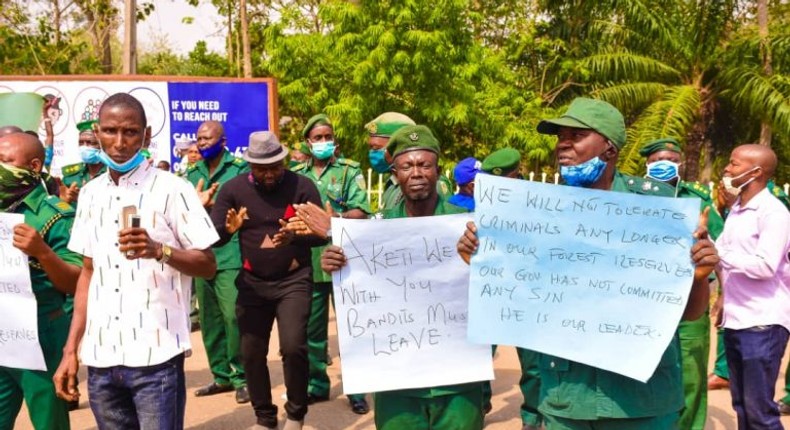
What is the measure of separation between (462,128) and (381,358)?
1264cm

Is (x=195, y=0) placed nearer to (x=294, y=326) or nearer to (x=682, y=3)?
(x=682, y=3)

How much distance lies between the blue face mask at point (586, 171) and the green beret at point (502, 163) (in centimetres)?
313

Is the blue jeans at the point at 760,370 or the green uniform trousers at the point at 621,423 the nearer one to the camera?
the green uniform trousers at the point at 621,423

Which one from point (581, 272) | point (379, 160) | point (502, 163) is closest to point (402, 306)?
point (581, 272)

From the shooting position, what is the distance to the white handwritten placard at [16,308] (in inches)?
159

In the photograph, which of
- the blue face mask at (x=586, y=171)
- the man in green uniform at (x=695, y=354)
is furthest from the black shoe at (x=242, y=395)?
the blue face mask at (x=586, y=171)

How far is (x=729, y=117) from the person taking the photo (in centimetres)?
2034

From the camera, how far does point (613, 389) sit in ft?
10.4

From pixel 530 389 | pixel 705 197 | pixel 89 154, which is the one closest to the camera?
pixel 705 197

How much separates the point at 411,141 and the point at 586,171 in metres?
0.92

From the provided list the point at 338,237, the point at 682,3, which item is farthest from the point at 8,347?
the point at 682,3

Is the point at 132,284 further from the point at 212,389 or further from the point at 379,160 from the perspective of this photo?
the point at 212,389

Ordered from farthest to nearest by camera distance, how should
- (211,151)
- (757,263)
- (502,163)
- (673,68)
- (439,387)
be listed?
1. (673,68)
2. (211,151)
3. (502,163)
4. (757,263)
5. (439,387)

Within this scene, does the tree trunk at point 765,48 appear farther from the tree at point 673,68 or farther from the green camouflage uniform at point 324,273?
the green camouflage uniform at point 324,273
